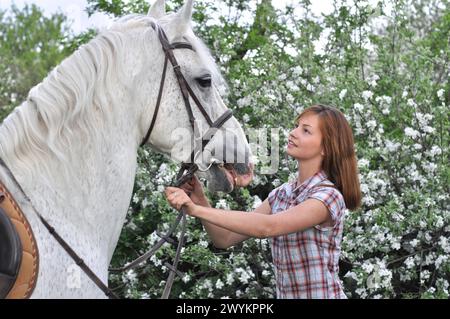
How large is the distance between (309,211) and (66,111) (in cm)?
102

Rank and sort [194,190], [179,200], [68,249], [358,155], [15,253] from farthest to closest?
[358,155], [194,190], [179,200], [68,249], [15,253]

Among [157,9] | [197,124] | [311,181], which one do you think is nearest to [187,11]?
[157,9]

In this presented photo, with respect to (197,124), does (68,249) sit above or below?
below

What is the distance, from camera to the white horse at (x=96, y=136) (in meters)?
2.68

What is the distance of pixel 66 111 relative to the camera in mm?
2754

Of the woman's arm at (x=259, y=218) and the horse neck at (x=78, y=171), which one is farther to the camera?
the woman's arm at (x=259, y=218)

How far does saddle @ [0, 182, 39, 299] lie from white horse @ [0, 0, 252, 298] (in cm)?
5

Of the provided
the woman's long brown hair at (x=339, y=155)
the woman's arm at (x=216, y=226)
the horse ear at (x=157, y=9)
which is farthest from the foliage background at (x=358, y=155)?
the horse ear at (x=157, y=9)

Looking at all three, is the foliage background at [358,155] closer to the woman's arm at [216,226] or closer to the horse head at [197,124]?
the woman's arm at [216,226]

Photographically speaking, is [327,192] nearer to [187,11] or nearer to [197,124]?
[197,124]

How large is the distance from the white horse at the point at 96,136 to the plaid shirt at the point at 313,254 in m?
0.34

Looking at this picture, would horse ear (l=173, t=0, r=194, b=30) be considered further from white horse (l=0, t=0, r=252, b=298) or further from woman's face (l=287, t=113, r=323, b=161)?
woman's face (l=287, t=113, r=323, b=161)

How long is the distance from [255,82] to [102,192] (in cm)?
282

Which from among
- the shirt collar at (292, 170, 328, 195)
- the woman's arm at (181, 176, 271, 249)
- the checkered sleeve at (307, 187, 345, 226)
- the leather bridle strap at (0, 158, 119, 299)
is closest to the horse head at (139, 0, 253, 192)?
the woman's arm at (181, 176, 271, 249)
